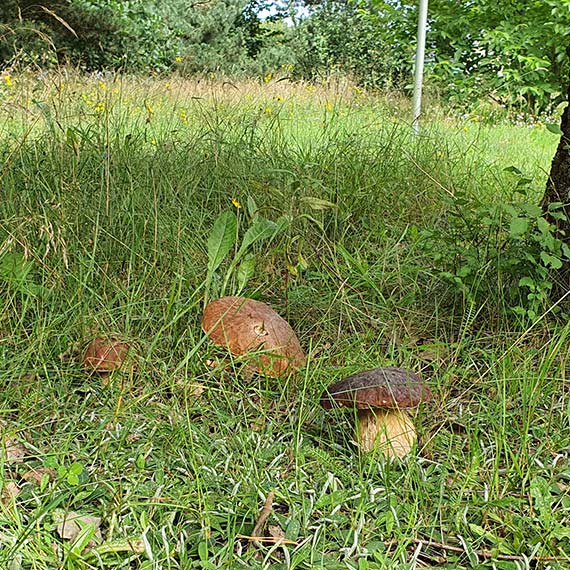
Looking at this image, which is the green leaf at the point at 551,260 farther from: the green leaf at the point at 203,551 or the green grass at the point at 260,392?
the green leaf at the point at 203,551

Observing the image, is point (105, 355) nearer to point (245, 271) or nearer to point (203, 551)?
point (245, 271)

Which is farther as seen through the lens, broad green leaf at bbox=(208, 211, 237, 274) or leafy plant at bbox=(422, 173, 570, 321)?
broad green leaf at bbox=(208, 211, 237, 274)

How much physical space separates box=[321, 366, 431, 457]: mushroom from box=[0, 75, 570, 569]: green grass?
57 mm

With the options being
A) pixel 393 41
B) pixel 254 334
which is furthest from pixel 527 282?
pixel 393 41

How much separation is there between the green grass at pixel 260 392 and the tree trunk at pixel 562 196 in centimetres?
10

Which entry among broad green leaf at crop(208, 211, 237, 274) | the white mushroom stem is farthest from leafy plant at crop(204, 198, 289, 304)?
the white mushroom stem

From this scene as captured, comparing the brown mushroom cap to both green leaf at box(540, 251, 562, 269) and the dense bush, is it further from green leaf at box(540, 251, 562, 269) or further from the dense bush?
the dense bush

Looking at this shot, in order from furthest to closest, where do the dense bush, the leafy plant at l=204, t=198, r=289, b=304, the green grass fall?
1. the dense bush
2. the leafy plant at l=204, t=198, r=289, b=304
3. the green grass

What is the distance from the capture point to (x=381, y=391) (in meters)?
1.77

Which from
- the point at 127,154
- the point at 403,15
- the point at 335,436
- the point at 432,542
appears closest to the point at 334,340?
the point at 335,436

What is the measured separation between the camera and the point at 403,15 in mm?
11688

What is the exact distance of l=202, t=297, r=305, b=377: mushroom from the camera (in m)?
2.15

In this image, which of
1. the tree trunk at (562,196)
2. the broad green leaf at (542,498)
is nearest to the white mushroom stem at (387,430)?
the broad green leaf at (542,498)

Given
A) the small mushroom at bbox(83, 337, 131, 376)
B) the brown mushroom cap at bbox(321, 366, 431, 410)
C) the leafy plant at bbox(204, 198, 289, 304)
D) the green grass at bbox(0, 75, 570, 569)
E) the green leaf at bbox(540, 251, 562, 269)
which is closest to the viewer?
the green grass at bbox(0, 75, 570, 569)
